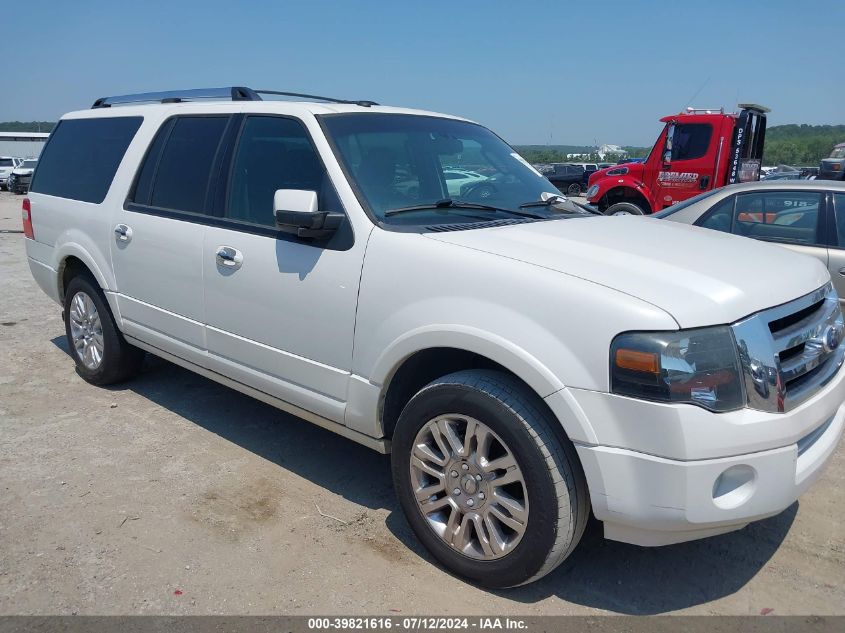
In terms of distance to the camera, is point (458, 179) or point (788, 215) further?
point (788, 215)

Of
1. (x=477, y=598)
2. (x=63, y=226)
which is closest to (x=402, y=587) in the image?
(x=477, y=598)

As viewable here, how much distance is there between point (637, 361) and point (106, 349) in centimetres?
389

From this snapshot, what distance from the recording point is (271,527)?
338 centimetres

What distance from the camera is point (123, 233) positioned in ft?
14.7

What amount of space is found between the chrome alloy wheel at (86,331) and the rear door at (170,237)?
0.52 m

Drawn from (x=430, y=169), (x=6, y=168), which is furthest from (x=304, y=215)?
(x=6, y=168)

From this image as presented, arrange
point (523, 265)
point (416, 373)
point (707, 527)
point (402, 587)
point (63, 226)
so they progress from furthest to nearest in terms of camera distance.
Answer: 1. point (63, 226)
2. point (416, 373)
3. point (402, 587)
4. point (523, 265)
5. point (707, 527)

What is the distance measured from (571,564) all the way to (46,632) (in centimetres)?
207

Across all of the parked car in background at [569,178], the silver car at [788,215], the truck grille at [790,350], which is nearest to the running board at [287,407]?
the truck grille at [790,350]

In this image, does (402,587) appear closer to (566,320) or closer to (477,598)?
(477,598)

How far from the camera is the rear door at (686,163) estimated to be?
39.9ft

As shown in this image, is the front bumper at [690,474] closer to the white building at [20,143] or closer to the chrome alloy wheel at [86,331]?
the chrome alloy wheel at [86,331]

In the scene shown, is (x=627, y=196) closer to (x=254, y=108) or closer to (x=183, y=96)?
(x=183, y=96)

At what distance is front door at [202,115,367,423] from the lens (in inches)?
129
